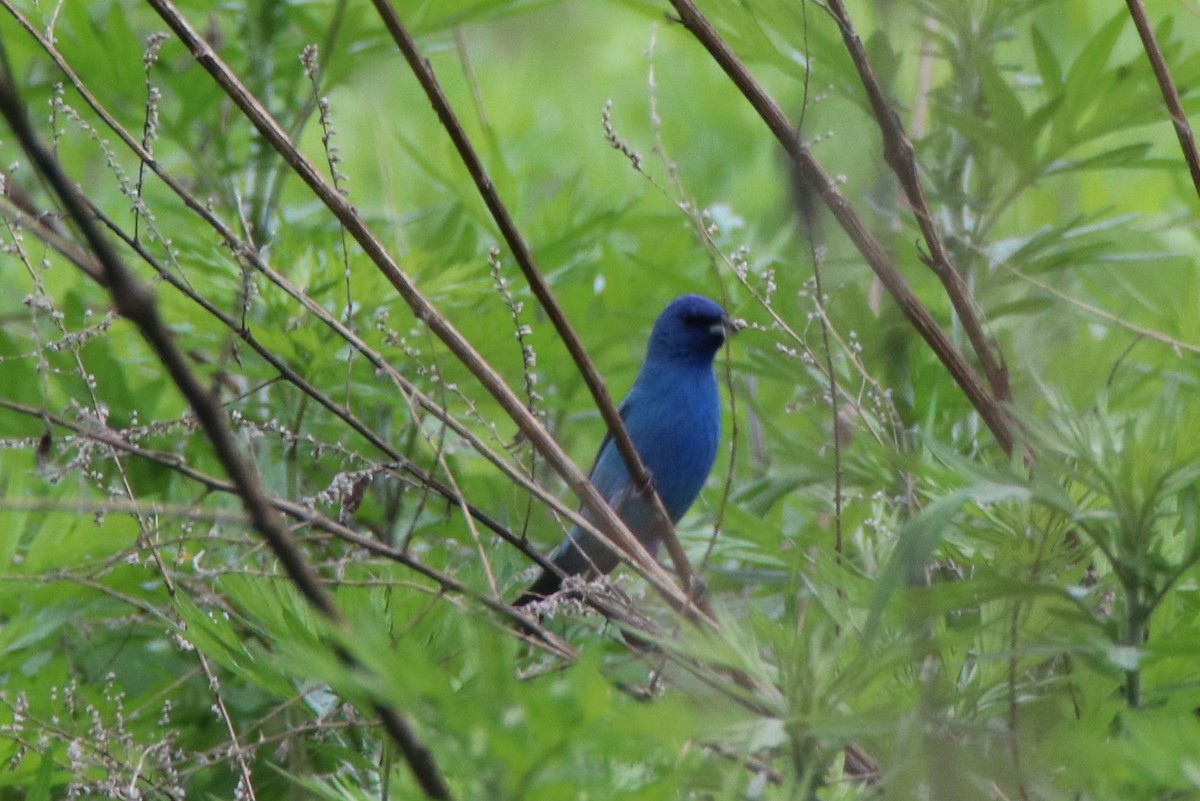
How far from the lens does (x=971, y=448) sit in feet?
5.65

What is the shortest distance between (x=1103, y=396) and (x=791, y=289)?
32.4 inches

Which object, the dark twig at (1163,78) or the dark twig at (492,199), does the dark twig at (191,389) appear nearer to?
the dark twig at (492,199)

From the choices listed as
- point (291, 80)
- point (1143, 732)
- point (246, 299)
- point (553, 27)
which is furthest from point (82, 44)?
point (553, 27)

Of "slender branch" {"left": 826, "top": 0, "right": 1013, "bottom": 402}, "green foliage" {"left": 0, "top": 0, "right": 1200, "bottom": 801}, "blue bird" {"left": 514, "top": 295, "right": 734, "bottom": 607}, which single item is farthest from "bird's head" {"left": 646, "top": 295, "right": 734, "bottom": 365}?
"slender branch" {"left": 826, "top": 0, "right": 1013, "bottom": 402}

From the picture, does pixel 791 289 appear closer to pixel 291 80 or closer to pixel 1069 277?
pixel 1069 277

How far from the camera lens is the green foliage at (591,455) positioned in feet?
3.22

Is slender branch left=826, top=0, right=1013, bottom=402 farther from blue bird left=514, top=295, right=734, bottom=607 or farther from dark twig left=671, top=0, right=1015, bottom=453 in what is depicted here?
blue bird left=514, top=295, right=734, bottom=607

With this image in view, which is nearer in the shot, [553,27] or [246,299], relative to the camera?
[246,299]

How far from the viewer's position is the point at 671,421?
11.3 ft

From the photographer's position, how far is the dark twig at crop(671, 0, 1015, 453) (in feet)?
4.39

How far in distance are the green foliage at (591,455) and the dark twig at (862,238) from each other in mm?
41

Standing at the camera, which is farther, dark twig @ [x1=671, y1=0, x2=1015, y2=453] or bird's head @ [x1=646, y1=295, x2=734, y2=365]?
bird's head @ [x1=646, y1=295, x2=734, y2=365]

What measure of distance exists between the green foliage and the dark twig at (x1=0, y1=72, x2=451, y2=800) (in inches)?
0.7

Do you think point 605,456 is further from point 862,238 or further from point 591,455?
point 862,238
